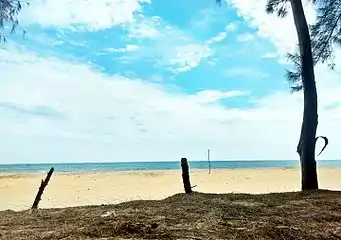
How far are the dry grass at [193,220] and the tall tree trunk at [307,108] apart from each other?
1.90 m

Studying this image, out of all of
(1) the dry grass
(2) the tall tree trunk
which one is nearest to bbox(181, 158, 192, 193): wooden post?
(1) the dry grass

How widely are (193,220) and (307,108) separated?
18.3 feet

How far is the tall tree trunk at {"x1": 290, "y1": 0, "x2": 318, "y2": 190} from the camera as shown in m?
10.8

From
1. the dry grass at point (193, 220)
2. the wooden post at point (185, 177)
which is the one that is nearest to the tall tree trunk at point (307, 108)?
the dry grass at point (193, 220)

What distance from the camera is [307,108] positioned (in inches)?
428

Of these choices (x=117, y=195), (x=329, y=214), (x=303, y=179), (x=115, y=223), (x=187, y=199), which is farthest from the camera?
(x=117, y=195)

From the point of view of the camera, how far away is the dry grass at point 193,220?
5.58m

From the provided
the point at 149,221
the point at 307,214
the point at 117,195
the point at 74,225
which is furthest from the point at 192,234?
the point at 117,195

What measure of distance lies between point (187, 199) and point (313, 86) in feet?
14.6

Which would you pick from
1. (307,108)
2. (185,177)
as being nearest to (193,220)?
Answer: (185,177)

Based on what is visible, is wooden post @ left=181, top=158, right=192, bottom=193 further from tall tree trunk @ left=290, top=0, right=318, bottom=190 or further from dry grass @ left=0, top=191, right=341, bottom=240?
tall tree trunk @ left=290, top=0, right=318, bottom=190

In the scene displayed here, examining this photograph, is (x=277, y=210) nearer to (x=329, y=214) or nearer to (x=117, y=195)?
(x=329, y=214)

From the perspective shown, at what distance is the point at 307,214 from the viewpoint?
692 centimetres

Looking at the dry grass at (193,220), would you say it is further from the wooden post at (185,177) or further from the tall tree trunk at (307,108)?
the tall tree trunk at (307,108)
